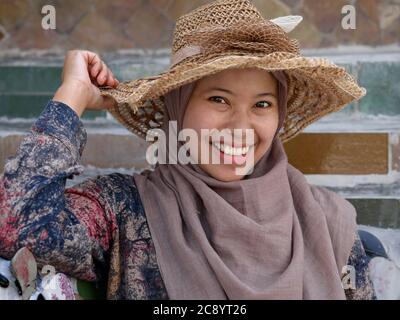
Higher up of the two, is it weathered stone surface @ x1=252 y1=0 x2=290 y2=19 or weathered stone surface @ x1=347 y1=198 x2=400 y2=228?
weathered stone surface @ x1=252 y1=0 x2=290 y2=19

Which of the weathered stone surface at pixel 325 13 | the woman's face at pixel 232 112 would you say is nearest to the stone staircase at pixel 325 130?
the weathered stone surface at pixel 325 13

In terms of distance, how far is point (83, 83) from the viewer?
6.46 feet

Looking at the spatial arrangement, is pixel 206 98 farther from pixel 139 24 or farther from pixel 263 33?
pixel 139 24

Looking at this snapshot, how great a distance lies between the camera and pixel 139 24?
2777 millimetres

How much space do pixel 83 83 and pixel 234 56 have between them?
432 mm

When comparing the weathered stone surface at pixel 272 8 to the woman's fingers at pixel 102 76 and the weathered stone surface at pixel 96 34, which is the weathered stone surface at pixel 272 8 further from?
the woman's fingers at pixel 102 76

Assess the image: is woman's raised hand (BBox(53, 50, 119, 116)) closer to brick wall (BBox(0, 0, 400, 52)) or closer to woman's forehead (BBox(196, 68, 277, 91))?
woman's forehead (BBox(196, 68, 277, 91))

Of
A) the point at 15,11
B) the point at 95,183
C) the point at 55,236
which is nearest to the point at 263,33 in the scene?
the point at 95,183

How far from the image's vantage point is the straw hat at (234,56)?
1.86 metres

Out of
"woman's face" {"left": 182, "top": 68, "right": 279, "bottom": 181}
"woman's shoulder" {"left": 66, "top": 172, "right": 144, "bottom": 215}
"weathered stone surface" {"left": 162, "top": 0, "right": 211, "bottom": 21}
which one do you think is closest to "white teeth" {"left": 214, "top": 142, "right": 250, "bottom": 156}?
"woman's face" {"left": 182, "top": 68, "right": 279, "bottom": 181}

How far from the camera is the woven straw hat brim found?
1849 millimetres

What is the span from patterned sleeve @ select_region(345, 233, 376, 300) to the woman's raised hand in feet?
2.77

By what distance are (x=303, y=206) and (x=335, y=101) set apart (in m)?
0.36

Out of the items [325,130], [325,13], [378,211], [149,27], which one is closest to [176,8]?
[149,27]
